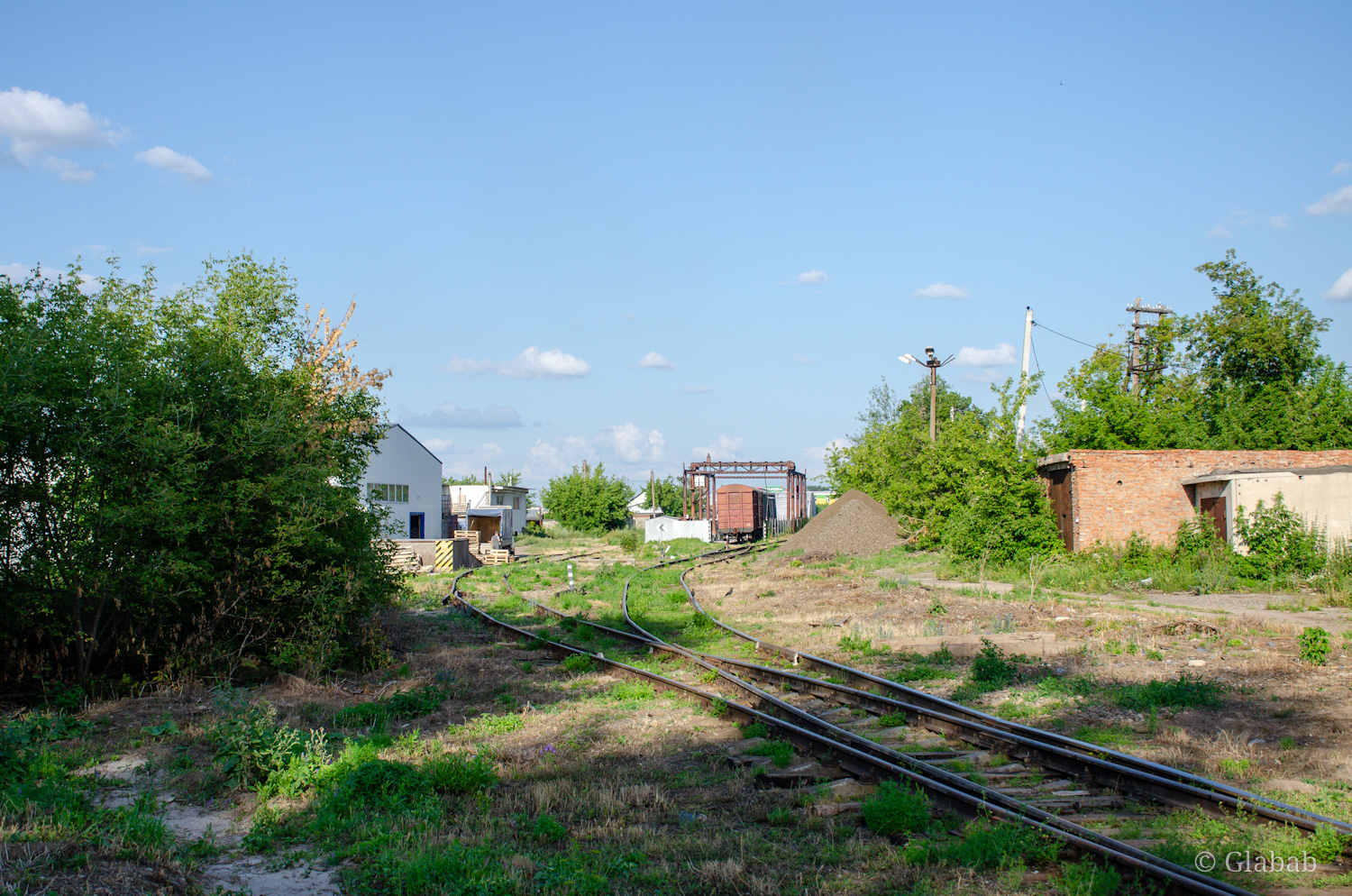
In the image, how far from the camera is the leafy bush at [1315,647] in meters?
10.7

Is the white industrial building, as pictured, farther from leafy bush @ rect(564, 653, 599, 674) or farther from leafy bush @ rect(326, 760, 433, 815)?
leafy bush @ rect(326, 760, 433, 815)

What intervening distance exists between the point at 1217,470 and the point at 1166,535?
2.18 meters

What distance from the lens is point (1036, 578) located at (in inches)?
843

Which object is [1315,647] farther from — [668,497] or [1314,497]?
[668,497]

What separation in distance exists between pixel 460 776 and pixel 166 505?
17.5ft

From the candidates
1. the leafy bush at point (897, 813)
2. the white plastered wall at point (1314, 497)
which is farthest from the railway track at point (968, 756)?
the white plastered wall at point (1314, 497)

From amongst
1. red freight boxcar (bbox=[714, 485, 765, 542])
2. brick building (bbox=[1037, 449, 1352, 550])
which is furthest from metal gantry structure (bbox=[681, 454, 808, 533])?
brick building (bbox=[1037, 449, 1352, 550])

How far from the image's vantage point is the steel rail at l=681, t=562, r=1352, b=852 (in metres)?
5.54

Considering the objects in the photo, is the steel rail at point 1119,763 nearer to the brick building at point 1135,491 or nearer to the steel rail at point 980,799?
the steel rail at point 980,799

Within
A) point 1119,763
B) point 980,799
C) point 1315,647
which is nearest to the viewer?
point 980,799

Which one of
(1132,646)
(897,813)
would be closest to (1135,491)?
(1132,646)

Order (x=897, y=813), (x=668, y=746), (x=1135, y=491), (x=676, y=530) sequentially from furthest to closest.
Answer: (x=676, y=530) → (x=1135, y=491) → (x=668, y=746) → (x=897, y=813)

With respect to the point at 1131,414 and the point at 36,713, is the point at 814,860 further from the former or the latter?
the point at 1131,414

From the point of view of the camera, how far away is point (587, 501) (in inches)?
2938
